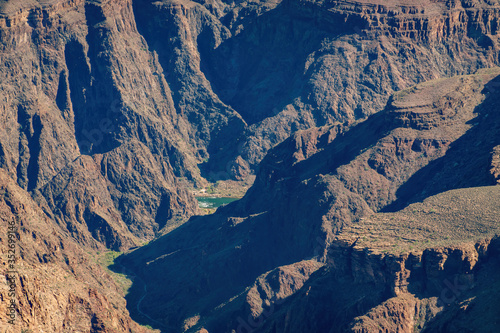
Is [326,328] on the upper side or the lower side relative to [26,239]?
lower

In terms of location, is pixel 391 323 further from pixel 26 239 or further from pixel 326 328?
pixel 26 239

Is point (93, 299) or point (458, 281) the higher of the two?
point (93, 299)

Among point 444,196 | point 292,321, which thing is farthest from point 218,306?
point 444,196

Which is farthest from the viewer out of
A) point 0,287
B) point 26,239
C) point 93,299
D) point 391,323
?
point 26,239

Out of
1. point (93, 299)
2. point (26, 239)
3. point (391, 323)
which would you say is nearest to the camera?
point (391, 323)

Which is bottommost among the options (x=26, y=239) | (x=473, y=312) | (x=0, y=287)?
(x=473, y=312)

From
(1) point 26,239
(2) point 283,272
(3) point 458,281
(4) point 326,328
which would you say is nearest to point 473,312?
(3) point 458,281

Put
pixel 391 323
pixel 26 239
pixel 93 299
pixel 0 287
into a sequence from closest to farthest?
pixel 0 287
pixel 391 323
pixel 93 299
pixel 26 239

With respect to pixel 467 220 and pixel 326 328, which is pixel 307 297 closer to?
pixel 326 328

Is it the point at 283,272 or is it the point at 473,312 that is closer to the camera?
the point at 473,312
